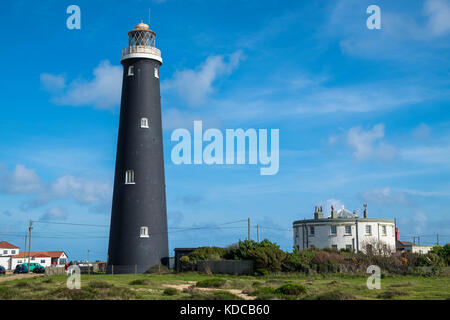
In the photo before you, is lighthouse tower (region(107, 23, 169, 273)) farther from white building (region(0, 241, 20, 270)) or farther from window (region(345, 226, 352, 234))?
white building (region(0, 241, 20, 270))

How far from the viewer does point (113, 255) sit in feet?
157

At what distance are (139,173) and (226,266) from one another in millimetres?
12119

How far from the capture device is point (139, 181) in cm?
4766

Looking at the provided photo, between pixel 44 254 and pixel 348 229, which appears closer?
pixel 348 229

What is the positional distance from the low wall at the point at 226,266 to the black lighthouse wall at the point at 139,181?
4.78 m

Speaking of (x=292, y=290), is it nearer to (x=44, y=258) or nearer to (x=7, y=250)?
(x=44, y=258)

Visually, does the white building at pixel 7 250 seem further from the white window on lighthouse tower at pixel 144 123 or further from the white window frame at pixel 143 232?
the white window on lighthouse tower at pixel 144 123

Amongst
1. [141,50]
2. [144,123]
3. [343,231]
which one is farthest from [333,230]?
[141,50]

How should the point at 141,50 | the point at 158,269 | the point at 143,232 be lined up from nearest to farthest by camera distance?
the point at 158,269
the point at 143,232
the point at 141,50

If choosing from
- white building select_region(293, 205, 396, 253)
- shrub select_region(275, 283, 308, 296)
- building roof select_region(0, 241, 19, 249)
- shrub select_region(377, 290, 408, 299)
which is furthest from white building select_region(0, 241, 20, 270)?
shrub select_region(377, 290, 408, 299)

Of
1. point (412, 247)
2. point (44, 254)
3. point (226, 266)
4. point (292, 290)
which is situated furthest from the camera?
point (44, 254)
